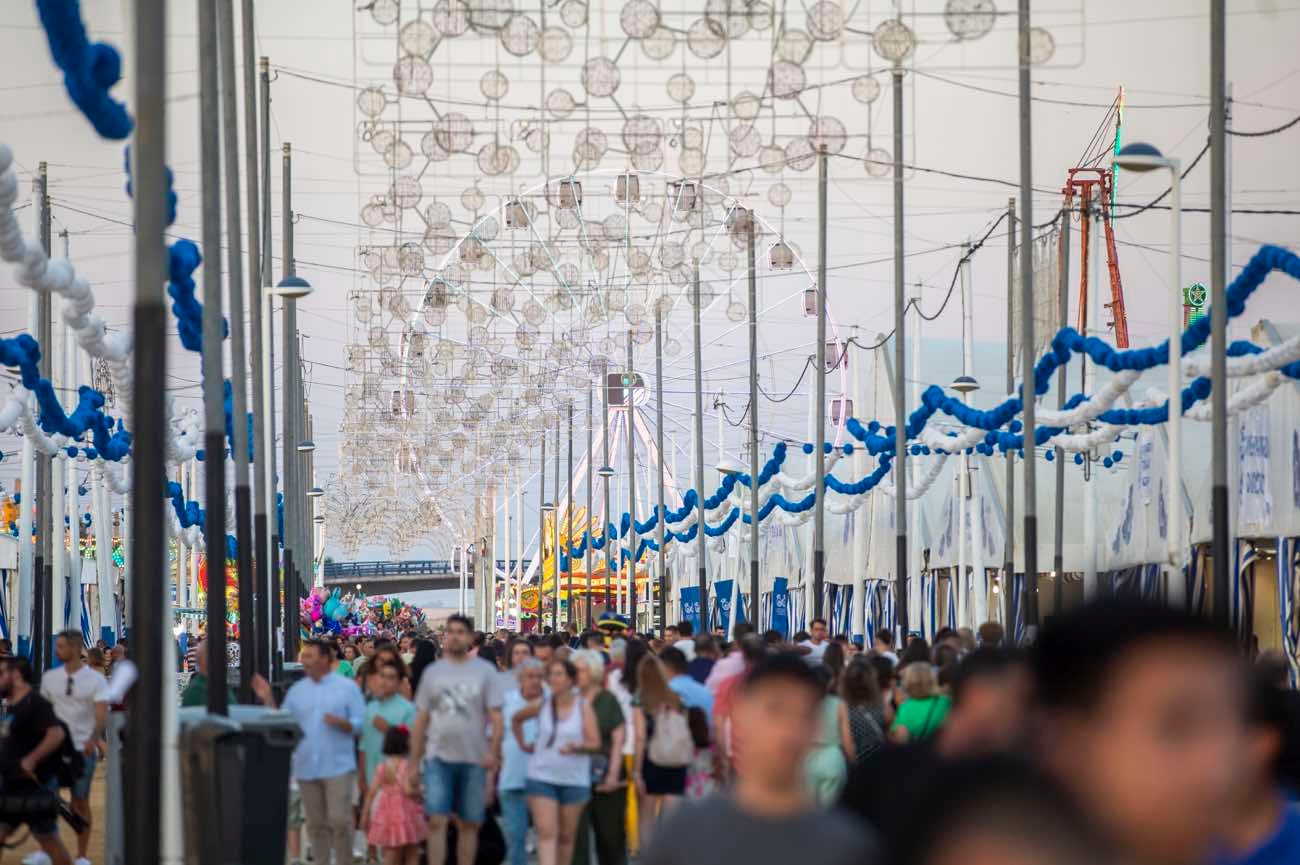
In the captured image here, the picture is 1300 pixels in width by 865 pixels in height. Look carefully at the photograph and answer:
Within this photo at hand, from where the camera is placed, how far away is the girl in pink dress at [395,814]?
14484 millimetres

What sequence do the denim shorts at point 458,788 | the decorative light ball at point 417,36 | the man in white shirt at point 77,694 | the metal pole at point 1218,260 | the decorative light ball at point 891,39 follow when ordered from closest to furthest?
the denim shorts at point 458,788
the decorative light ball at point 891,39
the decorative light ball at point 417,36
the man in white shirt at point 77,694
the metal pole at point 1218,260

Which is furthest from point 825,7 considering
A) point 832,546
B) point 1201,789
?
point 832,546

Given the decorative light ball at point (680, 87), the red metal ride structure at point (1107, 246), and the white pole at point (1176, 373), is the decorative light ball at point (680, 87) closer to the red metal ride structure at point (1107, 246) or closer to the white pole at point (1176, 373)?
the white pole at point (1176, 373)

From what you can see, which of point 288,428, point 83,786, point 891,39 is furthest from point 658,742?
point 288,428

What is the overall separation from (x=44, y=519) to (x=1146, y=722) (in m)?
39.1

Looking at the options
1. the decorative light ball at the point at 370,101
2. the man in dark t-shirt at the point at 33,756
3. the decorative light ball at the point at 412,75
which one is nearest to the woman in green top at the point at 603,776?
the man in dark t-shirt at the point at 33,756

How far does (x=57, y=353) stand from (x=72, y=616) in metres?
8.76

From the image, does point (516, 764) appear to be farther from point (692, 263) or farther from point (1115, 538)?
point (1115, 538)

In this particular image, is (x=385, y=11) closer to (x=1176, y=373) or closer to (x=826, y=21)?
(x=826, y=21)

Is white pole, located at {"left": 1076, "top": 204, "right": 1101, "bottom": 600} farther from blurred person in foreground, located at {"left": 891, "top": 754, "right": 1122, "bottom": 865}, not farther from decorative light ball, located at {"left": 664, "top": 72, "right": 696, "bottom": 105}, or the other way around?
blurred person in foreground, located at {"left": 891, "top": 754, "right": 1122, "bottom": 865}

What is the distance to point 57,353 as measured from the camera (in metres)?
40.2

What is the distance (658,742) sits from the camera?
48.9 ft

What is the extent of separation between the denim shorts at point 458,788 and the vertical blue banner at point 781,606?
57486mm

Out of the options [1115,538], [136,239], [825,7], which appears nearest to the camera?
[136,239]
